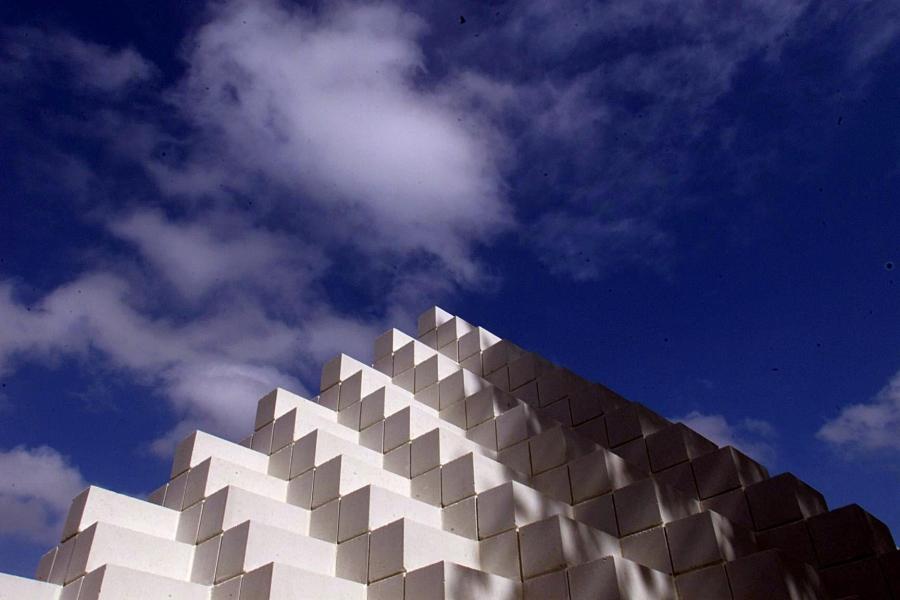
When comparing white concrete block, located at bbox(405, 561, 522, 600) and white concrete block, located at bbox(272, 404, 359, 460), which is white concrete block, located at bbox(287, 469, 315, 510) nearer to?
white concrete block, located at bbox(272, 404, 359, 460)

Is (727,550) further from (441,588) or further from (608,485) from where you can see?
(441,588)

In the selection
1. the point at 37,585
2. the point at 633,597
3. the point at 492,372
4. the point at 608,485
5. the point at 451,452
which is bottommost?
the point at 633,597

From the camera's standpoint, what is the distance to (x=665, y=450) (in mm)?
9109

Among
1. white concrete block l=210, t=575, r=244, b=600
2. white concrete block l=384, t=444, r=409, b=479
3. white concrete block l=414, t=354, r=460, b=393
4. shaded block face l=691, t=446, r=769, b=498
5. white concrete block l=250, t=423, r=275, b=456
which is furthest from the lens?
white concrete block l=414, t=354, r=460, b=393

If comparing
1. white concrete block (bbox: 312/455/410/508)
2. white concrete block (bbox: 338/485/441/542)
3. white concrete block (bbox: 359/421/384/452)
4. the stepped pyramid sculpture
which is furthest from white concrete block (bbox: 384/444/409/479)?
white concrete block (bbox: 338/485/441/542)

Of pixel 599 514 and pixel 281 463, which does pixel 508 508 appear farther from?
pixel 281 463

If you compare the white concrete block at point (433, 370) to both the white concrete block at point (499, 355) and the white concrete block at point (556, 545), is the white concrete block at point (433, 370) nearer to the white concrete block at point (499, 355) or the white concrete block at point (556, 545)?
the white concrete block at point (499, 355)

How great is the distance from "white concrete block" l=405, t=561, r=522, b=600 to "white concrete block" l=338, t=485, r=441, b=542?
0.91 meters

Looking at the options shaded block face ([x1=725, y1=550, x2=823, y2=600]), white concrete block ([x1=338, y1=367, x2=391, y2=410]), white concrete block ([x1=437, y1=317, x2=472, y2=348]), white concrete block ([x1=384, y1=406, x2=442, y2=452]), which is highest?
white concrete block ([x1=437, y1=317, x2=472, y2=348])

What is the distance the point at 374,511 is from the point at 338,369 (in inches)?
158

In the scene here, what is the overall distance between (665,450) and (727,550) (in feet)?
8.41

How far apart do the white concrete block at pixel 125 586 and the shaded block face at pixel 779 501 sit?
18.9 feet

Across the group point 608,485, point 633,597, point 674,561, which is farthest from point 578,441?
point 633,597

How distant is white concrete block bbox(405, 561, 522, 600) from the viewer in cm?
598
